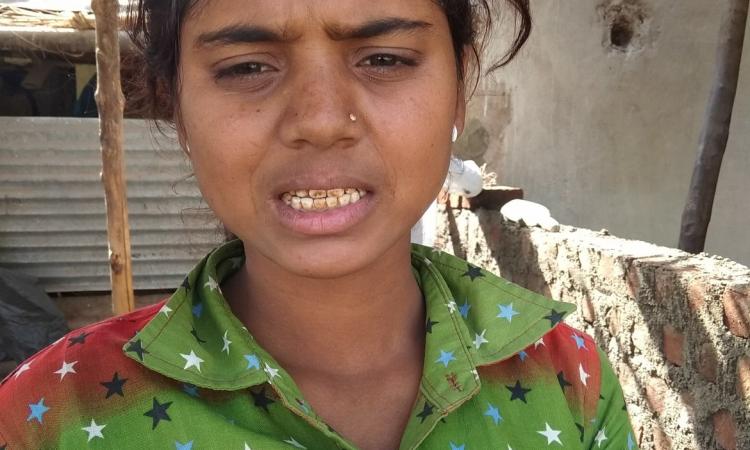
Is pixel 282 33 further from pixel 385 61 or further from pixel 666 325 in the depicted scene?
pixel 666 325

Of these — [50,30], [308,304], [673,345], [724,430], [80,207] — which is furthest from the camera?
[80,207]

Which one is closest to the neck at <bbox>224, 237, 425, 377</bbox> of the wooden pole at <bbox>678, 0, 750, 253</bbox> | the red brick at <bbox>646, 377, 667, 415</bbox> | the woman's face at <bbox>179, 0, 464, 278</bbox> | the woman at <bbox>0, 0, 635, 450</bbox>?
the woman at <bbox>0, 0, 635, 450</bbox>

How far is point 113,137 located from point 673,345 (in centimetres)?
243

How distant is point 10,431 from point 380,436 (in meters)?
0.52

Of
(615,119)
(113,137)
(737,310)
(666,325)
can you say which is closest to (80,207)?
(113,137)

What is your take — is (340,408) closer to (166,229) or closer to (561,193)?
(561,193)

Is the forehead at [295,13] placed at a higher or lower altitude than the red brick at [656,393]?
higher

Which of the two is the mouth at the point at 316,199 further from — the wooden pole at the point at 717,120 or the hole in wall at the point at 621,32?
the hole in wall at the point at 621,32

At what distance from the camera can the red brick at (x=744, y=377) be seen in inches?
72.4

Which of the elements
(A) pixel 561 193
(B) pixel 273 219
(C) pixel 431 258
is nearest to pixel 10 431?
(B) pixel 273 219

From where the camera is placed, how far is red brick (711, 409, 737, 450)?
1.93 metres

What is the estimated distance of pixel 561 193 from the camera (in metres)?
5.10

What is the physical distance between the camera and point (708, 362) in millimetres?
2004

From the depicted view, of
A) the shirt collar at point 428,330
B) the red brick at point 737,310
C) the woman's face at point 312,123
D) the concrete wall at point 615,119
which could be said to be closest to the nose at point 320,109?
the woman's face at point 312,123
